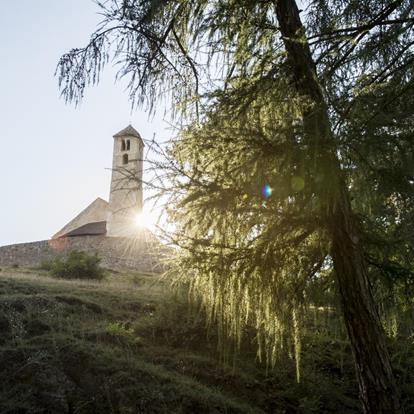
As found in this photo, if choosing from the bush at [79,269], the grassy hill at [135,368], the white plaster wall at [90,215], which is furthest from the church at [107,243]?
the grassy hill at [135,368]

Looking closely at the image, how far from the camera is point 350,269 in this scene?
3133 millimetres

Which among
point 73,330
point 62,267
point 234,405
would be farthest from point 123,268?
point 234,405

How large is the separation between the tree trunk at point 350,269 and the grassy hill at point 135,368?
219 cm

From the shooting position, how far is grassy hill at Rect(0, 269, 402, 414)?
532 centimetres

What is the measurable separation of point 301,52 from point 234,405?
4.78m

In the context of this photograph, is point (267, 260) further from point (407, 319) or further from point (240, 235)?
point (407, 319)

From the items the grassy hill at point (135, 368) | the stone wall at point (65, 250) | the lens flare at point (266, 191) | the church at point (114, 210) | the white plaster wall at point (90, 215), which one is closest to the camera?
the lens flare at point (266, 191)

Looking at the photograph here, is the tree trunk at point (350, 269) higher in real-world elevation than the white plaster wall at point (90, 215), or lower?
lower

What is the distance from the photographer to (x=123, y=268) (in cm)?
2423

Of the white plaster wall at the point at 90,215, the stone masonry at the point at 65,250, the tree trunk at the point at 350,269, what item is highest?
the white plaster wall at the point at 90,215

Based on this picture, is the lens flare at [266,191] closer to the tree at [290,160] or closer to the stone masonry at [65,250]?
the tree at [290,160]

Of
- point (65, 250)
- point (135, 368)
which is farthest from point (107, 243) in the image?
point (135, 368)

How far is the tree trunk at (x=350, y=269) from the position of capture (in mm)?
2731

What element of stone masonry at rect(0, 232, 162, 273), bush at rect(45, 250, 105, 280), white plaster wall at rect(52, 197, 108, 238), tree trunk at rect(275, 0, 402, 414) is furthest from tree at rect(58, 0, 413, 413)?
white plaster wall at rect(52, 197, 108, 238)
